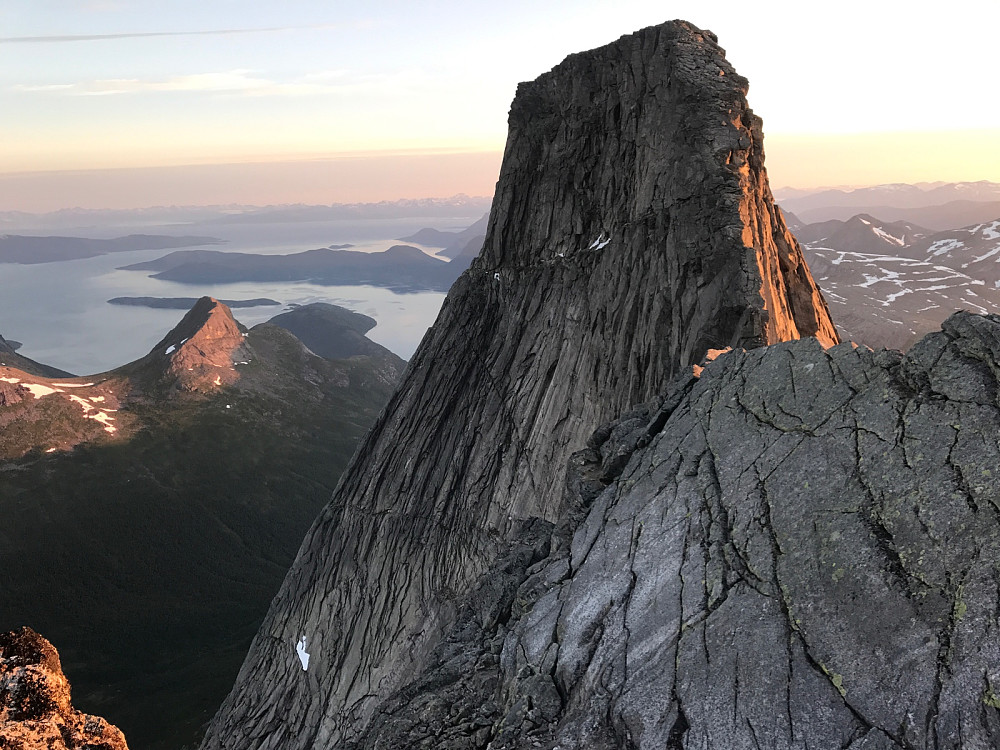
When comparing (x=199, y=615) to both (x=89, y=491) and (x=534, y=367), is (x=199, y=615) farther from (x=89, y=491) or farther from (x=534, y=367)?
(x=534, y=367)

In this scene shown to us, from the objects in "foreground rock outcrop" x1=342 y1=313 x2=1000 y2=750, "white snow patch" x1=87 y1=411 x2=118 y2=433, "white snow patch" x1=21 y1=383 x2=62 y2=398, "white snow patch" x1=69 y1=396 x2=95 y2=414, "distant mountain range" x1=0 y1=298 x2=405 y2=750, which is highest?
"foreground rock outcrop" x1=342 y1=313 x2=1000 y2=750

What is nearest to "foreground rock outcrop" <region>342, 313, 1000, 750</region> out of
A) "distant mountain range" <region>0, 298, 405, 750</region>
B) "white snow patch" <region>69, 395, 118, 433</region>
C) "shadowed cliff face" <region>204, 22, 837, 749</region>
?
"shadowed cliff face" <region>204, 22, 837, 749</region>

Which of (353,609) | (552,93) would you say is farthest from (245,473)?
(552,93)

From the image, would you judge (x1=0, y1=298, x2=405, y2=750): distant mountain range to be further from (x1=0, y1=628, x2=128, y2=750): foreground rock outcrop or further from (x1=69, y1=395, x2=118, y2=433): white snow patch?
(x1=0, y1=628, x2=128, y2=750): foreground rock outcrop

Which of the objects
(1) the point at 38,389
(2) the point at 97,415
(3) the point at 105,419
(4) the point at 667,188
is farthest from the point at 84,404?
(4) the point at 667,188

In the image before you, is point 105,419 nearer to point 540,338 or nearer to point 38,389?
point 38,389

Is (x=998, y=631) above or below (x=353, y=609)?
above
